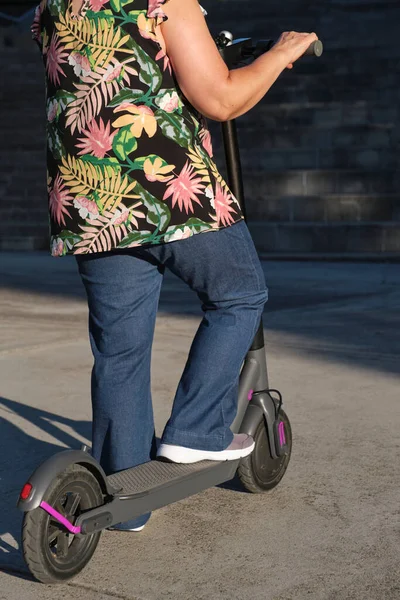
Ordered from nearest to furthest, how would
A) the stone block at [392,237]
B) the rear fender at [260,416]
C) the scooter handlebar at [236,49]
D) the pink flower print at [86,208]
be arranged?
1. the pink flower print at [86,208]
2. the scooter handlebar at [236,49]
3. the rear fender at [260,416]
4. the stone block at [392,237]

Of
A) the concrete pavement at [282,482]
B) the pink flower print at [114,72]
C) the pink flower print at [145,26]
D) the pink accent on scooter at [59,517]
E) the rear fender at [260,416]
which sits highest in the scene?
the pink flower print at [145,26]

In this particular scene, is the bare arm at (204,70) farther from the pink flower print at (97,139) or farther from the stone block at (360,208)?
the stone block at (360,208)

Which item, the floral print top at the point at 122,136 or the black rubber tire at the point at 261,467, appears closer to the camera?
the floral print top at the point at 122,136

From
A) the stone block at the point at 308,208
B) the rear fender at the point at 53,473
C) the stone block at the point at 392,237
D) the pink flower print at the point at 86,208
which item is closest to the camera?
the rear fender at the point at 53,473

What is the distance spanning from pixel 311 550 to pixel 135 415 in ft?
1.87

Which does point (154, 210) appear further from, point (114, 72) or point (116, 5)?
point (116, 5)

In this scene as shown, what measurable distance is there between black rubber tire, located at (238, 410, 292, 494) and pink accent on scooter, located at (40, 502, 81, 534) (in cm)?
78

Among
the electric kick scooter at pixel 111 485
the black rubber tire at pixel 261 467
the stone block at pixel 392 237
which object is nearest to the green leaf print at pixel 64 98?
the electric kick scooter at pixel 111 485

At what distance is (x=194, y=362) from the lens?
2961 millimetres

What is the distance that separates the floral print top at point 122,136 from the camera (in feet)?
9.01

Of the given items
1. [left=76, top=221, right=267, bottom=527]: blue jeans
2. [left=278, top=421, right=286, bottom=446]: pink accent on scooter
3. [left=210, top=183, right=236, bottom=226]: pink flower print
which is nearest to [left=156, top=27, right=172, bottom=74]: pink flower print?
[left=210, top=183, right=236, bottom=226]: pink flower print

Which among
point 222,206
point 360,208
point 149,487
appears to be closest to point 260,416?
point 149,487

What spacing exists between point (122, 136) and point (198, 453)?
0.83 meters

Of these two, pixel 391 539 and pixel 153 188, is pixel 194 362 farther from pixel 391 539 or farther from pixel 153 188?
pixel 391 539
